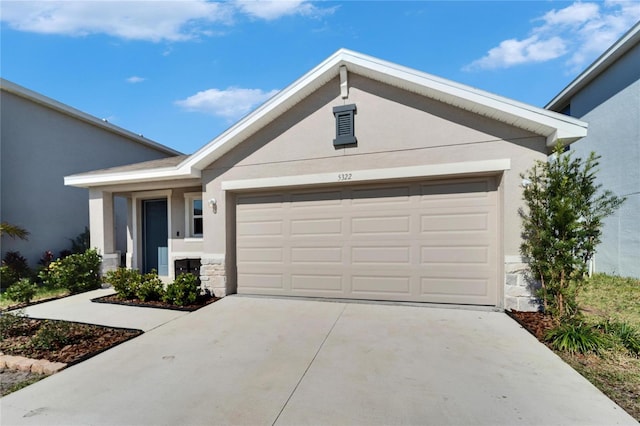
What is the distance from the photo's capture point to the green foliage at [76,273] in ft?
24.8

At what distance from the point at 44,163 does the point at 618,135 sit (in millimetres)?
18322

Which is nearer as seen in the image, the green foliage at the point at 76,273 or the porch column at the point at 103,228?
the green foliage at the point at 76,273

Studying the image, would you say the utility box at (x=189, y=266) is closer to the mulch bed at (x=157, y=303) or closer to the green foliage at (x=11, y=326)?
the mulch bed at (x=157, y=303)

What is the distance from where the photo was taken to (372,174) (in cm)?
583

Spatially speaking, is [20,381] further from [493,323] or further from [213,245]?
[493,323]

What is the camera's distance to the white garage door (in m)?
5.56

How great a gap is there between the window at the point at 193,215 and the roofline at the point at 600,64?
12.4 metres

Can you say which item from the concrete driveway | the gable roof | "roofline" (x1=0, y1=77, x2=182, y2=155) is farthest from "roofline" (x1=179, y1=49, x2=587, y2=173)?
"roofline" (x1=0, y1=77, x2=182, y2=155)

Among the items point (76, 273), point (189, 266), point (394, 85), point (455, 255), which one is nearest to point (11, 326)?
point (76, 273)

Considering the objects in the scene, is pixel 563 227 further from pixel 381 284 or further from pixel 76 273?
pixel 76 273

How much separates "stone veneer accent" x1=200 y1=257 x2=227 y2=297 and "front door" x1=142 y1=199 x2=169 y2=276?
2.73 meters

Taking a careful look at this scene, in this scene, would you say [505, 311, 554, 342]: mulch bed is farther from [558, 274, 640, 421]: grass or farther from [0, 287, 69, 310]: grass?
[0, 287, 69, 310]: grass

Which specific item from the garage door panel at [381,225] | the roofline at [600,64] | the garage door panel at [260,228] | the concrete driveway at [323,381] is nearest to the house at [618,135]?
the roofline at [600,64]

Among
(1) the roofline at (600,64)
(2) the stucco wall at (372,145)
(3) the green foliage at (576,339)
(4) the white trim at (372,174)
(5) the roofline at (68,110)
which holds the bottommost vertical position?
(3) the green foliage at (576,339)
